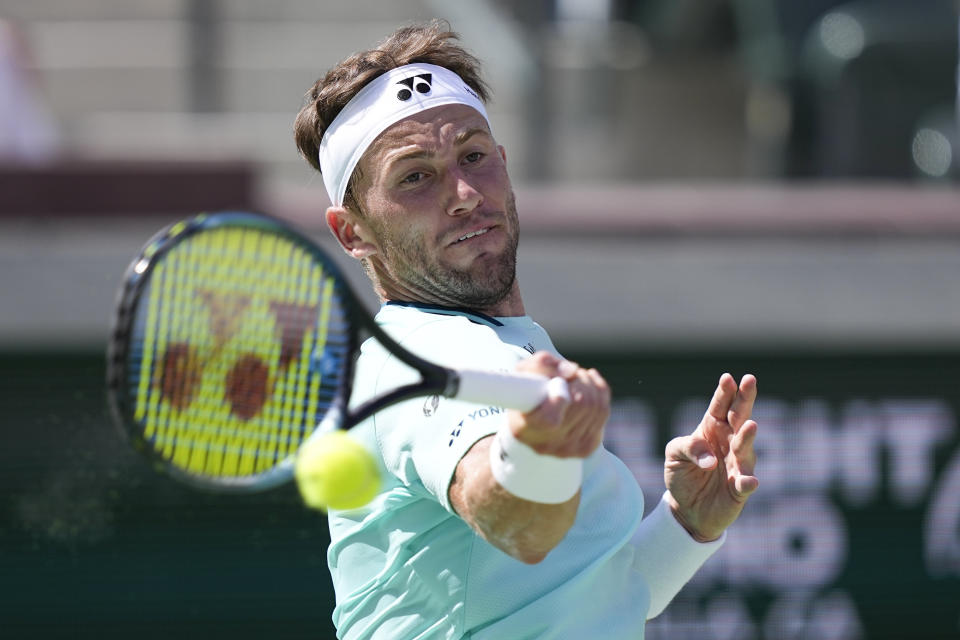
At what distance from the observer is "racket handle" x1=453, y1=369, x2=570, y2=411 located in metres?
1.99

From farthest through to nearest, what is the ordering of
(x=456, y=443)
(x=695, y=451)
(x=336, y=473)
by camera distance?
(x=695, y=451)
(x=456, y=443)
(x=336, y=473)

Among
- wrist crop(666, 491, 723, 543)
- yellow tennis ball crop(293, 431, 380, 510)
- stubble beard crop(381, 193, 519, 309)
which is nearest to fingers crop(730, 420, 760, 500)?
wrist crop(666, 491, 723, 543)

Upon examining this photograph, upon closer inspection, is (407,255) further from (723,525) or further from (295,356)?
(723,525)

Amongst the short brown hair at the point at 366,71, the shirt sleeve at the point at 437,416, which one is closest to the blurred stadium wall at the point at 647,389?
the short brown hair at the point at 366,71

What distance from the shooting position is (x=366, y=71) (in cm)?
263

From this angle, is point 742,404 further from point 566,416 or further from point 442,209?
point 566,416

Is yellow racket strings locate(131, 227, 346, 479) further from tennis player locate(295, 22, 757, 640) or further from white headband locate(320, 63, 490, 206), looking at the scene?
white headband locate(320, 63, 490, 206)

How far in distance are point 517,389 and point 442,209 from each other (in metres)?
0.58

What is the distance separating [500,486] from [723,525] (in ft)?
2.79

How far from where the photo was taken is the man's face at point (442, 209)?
8.16 ft

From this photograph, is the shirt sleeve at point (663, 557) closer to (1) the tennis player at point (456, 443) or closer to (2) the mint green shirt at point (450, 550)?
(1) the tennis player at point (456, 443)

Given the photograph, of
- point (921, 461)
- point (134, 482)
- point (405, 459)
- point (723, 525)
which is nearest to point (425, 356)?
point (405, 459)

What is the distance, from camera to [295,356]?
236 centimetres

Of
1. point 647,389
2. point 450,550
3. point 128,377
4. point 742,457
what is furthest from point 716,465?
point 647,389
